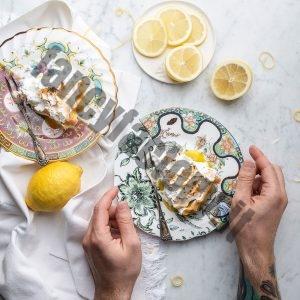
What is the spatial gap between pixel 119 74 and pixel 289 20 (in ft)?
2.07

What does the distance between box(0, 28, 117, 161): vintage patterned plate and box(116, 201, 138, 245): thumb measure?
0.73 ft

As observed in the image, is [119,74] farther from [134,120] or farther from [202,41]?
[202,41]

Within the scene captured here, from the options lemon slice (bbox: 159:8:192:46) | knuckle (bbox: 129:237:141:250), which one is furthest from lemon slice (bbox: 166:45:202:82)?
knuckle (bbox: 129:237:141:250)

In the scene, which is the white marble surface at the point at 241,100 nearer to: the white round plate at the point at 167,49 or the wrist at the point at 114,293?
the white round plate at the point at 167,49

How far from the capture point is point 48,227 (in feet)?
5.08

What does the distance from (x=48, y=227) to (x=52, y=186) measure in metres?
0.20

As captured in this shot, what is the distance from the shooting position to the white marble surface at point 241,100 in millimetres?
1622

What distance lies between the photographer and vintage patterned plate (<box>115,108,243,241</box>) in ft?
5.10

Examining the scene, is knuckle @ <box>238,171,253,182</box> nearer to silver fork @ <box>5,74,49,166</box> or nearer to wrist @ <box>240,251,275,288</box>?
wrist @ <box>240,251,275,288</box>

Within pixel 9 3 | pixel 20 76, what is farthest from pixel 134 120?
pixel 9 3

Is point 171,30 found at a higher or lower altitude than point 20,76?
higher

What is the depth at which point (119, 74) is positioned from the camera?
1586 millimetres

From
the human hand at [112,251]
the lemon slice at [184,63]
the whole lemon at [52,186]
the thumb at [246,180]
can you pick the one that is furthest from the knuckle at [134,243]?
the lemon slice at [184,63]

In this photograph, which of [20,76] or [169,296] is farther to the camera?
[169,296]
